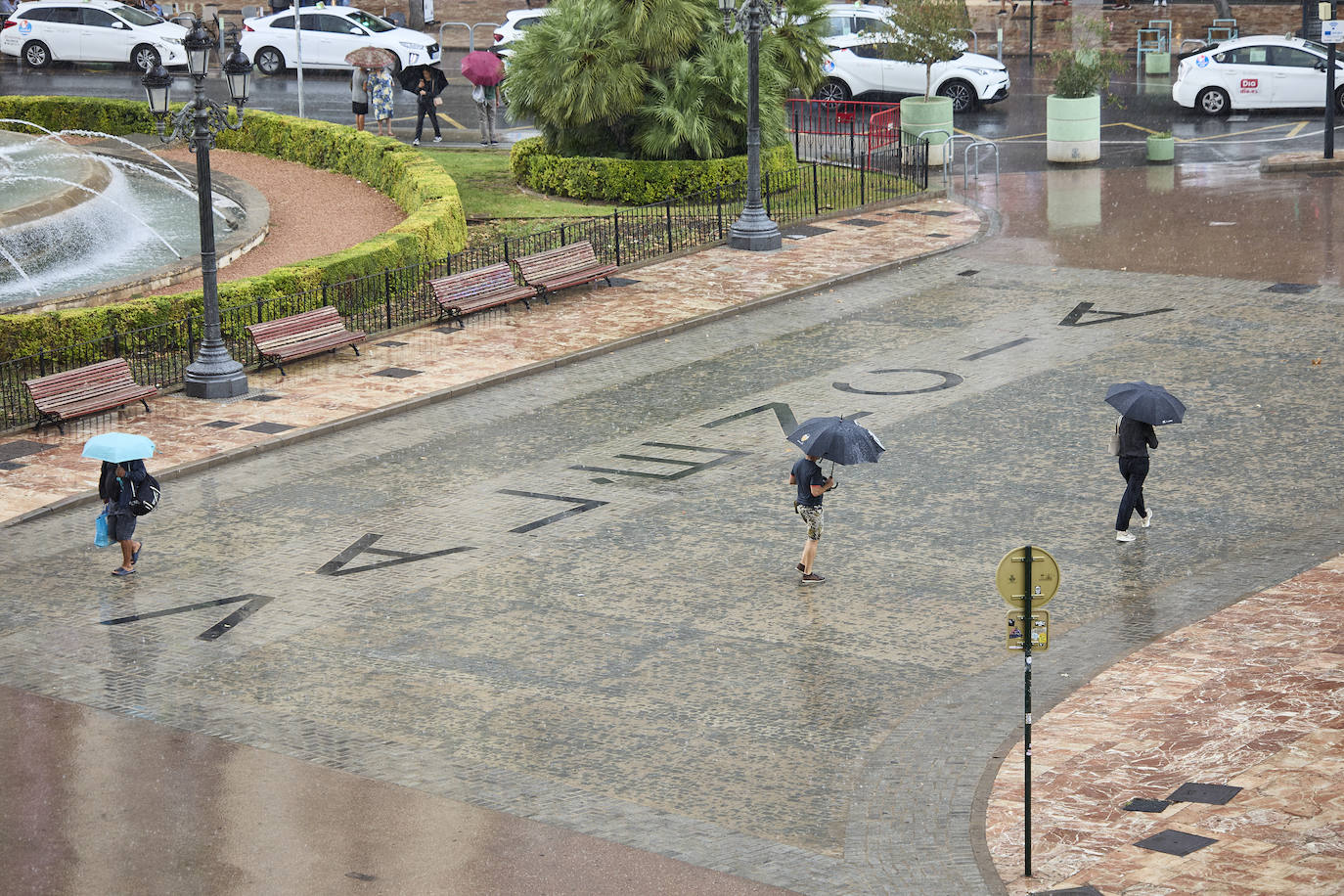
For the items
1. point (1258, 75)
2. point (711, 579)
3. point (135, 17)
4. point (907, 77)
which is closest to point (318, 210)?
point (907, 77)

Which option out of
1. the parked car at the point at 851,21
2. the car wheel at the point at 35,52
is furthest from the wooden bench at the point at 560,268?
the car wheel at the point at 35,52

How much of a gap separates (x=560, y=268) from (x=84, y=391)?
24.5 feet

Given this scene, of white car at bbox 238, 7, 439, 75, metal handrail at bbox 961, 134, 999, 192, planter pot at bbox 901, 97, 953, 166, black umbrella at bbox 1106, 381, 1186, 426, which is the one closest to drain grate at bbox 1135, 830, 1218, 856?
black umbrella at bbox 1106, 381, 1186, 426

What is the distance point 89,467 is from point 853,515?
767 centimetres

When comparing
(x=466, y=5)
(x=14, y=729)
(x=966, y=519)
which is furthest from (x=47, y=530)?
(x=466, y=5)

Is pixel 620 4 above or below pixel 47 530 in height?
above

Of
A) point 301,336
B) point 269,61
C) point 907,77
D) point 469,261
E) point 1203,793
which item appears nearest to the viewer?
point 1203,793

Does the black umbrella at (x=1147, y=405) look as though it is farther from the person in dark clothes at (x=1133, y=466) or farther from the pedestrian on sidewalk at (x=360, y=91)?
the pedestrian on sidewalk at (x=360, y=91)

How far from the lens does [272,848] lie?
9906 mm

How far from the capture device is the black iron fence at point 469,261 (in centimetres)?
2047

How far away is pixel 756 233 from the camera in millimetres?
26672

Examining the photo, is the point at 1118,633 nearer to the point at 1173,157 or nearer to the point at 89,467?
the point at 89,467

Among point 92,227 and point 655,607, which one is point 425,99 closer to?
point 92,227

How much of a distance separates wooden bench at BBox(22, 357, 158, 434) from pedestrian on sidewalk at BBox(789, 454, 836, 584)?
8.71 metres
